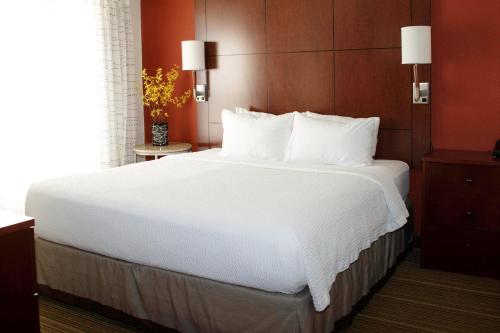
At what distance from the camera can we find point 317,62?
4.41 meters

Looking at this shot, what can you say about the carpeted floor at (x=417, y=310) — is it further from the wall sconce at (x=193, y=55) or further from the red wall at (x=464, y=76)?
the wall sconce at (x=193, y=55)

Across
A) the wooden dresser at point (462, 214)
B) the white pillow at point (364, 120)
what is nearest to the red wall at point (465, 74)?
the wooden dresser at point (462, 214)

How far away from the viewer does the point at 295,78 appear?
4535mm

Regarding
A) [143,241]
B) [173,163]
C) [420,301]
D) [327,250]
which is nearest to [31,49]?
[173,163]

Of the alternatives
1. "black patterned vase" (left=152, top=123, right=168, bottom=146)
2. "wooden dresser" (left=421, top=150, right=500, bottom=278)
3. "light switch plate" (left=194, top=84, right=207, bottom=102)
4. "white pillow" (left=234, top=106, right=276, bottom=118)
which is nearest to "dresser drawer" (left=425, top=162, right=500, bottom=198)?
"wooden dresser" (left=421, top=150, right=500, bottom=278)

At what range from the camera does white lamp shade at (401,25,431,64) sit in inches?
147

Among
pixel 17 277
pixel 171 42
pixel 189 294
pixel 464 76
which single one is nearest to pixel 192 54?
pixel 171 42

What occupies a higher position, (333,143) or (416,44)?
(416,44)

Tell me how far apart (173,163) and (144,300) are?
152cm

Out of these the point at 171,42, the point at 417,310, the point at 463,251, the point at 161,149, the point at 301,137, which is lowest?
the point at 417,310

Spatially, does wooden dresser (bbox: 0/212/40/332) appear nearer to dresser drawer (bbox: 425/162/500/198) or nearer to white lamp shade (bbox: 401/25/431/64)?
dresser drawer (bbox: 425/162/500/198)

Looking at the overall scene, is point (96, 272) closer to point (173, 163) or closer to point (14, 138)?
point (173, 163)

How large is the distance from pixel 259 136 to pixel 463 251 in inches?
67.8

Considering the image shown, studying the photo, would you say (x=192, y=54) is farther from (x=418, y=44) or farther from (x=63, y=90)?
(x=418, y=44)
